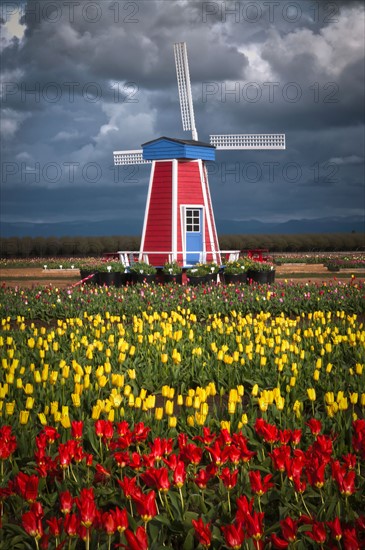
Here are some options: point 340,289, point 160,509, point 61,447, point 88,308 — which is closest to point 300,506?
point 160,509

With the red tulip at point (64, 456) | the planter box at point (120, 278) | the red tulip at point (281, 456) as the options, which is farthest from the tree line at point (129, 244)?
the red tulip at point (281, 456)

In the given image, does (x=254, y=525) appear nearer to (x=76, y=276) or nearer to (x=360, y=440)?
(x=360, y=440)

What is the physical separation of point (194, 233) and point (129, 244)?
2306 centimetres

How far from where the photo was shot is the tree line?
43.0 metres

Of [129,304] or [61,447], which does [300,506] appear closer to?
[61,447]

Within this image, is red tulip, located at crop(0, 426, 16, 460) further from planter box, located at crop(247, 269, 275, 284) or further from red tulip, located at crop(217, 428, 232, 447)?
planter box, located at crop(247, 269, 275, 284)

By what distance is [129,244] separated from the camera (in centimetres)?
4484

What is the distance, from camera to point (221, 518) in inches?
132

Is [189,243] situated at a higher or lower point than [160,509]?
higher

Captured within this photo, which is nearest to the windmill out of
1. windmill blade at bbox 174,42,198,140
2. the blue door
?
the blue door

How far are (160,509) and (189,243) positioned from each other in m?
18.7

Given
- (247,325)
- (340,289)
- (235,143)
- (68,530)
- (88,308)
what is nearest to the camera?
(68,530)

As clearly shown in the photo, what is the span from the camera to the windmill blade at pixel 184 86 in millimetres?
24844

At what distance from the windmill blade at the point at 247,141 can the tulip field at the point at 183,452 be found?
679 inches
